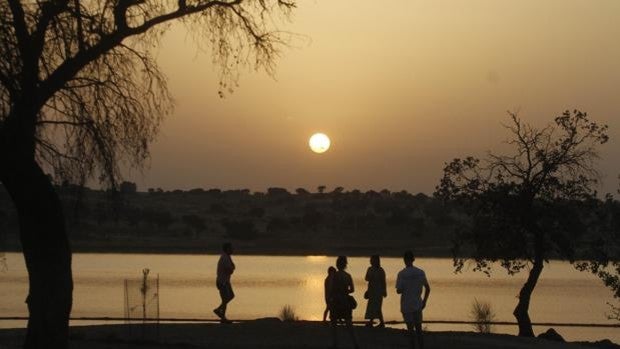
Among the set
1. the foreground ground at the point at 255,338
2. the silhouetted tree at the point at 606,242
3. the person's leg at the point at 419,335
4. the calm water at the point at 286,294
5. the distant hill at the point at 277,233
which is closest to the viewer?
the person's leg at the point at 419,335

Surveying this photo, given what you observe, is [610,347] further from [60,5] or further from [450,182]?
[60,5]

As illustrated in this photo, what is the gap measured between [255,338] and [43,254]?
21.1 ft

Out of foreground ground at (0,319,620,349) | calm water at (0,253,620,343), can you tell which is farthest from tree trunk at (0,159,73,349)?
calm water at (0,253,620,343)

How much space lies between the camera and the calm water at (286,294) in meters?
43.8

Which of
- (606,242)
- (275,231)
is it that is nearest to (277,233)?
(275,231)

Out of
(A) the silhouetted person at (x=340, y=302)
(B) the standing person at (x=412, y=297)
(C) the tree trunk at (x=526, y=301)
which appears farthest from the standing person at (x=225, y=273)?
(C) the tree trunk at (x=526, y=301)

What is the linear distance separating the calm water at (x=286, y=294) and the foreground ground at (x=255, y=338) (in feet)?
38.9

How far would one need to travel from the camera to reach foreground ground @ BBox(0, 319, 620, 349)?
811 inches

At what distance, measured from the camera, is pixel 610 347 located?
86.1 ft

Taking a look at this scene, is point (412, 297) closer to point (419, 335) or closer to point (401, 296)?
point (401, 296)

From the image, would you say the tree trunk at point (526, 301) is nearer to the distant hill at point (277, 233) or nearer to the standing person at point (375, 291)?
the standing person at point (375, 291)

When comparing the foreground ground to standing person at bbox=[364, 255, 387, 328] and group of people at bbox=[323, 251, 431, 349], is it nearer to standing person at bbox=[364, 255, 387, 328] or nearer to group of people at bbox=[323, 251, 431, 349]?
standing person at bbox=[364, 255, 387, 328]

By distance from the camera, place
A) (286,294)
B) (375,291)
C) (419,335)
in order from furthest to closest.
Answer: (286,294) → (375,291) → (419,335)

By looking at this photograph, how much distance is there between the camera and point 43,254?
53.7ft
